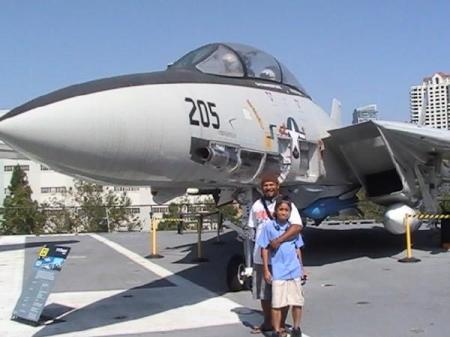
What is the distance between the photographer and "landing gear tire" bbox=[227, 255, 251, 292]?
841cm

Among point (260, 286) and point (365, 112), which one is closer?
point (260, 286)

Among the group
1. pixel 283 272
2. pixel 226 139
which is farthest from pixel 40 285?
pixel 283 272

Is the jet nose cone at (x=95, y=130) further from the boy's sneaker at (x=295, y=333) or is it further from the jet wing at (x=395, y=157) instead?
the jet wing at (x=395, y=157)

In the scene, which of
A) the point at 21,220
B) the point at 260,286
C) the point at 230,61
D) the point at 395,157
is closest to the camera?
the point at 260,286

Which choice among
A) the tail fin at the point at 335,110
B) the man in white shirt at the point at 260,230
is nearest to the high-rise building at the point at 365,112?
the tail fin at the point at 335,110

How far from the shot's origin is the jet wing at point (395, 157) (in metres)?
10.1

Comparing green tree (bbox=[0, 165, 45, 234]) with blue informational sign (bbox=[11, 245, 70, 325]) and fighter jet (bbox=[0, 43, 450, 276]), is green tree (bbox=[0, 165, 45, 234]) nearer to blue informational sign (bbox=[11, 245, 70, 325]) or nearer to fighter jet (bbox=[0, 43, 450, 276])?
fighter jet (bbox=[0, 43, 450, 276])

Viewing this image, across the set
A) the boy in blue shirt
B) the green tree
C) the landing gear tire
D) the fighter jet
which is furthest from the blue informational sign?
the green tree

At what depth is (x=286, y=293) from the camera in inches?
227

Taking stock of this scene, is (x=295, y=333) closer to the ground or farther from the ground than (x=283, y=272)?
closer to the ground

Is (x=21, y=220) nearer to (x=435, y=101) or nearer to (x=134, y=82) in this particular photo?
(x=435, y=101)

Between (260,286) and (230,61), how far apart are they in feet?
10.3

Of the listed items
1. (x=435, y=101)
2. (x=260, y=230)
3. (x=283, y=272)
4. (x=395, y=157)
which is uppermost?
(x=435, y=101)

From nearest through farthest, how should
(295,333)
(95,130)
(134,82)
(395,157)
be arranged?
(95,130)
(295,333)
(134,82)
(395,157)
